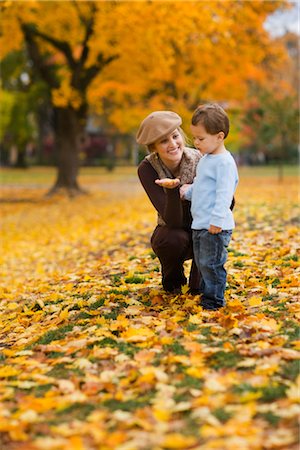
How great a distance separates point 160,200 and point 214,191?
61 centimetres

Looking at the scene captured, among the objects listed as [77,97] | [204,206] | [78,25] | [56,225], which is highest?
[78,25]

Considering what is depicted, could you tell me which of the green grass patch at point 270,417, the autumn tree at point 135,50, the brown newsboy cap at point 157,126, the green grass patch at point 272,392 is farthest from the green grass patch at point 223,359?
the autumn tree at point 135,50

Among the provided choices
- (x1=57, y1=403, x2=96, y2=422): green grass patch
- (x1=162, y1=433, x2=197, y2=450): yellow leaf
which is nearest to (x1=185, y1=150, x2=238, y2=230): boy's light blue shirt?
(x1=57, y1=403, x2=96, y2=422): green grass patch

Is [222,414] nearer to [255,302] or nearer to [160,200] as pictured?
[255,302]

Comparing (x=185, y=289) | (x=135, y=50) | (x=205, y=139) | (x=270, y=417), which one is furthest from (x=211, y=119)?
(x=135, y=50)

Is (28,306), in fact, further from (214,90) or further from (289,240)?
(214,90)

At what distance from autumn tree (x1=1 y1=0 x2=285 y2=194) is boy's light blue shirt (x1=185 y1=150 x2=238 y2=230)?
461 inches

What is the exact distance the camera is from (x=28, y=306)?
20.2 ft

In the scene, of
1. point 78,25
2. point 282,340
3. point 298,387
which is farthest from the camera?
point 78,25

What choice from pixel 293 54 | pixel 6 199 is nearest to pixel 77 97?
pixel 6 199

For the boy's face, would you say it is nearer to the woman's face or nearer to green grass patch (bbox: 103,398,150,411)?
the woman's face

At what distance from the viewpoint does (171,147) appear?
15.9 feet

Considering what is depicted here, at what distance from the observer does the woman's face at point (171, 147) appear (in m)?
4.82

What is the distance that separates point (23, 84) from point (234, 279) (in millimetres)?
46569
